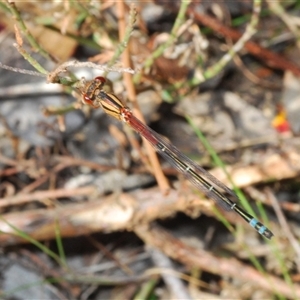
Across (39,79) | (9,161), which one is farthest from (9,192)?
(39,79)

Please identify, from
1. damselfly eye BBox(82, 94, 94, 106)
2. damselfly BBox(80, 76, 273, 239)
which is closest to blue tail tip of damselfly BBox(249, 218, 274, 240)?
damselfly BBox(80, 76, 273, 239)

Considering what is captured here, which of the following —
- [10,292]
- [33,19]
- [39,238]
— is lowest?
[10,292]

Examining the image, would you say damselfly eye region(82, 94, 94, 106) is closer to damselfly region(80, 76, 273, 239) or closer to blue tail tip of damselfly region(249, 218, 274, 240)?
damselfly region(80, 76, 273, 239)

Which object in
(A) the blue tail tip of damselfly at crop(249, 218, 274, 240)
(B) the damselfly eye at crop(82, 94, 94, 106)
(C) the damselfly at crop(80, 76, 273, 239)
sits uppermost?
(B) the damselfly eye at crop(82, 94, 94, 106)

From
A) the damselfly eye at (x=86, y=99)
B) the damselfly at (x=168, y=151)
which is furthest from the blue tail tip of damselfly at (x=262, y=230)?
the damselfly eye at (x=86, y=99)

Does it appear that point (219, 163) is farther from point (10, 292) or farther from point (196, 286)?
point (10, 292)

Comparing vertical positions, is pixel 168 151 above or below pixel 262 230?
above

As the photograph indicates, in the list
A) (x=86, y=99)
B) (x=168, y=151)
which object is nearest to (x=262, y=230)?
(x=168, y=151)

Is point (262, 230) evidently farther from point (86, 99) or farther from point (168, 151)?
point (86, 99)

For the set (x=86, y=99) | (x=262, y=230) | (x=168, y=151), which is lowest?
(x=262, y=230)

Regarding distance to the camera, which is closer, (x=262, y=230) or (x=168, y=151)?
(x=262, y=230)

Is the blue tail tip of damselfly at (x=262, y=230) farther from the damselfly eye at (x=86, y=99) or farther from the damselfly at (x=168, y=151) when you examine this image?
the damselfly eye at (x=86, y=99)
